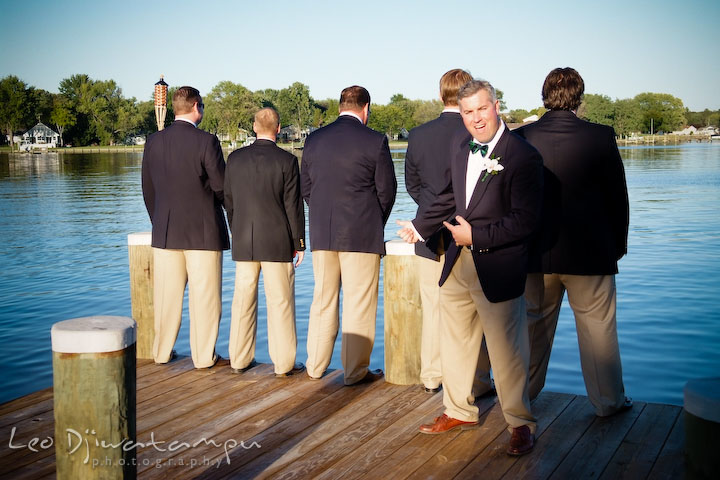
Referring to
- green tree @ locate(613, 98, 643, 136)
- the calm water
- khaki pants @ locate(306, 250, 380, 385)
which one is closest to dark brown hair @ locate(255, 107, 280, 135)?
khaki pants @ locate(306, 250, 380, 385)

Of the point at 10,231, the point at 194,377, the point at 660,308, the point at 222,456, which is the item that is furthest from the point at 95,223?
the point at 222,456

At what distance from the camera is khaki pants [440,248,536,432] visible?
4.09 meters

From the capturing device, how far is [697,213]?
24797 millimetres

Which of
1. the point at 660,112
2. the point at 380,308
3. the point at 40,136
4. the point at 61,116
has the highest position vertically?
the point at 660,112

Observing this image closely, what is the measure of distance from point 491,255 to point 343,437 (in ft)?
4.71

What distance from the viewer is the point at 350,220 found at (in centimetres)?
547

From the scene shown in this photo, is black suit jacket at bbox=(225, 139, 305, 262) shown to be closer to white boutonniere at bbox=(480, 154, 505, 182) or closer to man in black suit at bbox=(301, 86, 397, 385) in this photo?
man in black suit at bbox=(301, 86, 397, 385)

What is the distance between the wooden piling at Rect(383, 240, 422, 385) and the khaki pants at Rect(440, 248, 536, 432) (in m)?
1.07

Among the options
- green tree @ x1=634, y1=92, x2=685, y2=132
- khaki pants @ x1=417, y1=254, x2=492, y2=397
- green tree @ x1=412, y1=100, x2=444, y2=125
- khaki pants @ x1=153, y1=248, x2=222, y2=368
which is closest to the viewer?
khaki pants @ x1=417, y1=254, x2=492, y2=397

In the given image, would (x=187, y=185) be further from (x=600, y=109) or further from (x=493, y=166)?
(x=600, y=109)

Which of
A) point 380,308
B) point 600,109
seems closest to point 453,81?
point 380,308

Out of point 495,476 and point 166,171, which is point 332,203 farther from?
point 495,476

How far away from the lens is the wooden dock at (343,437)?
3943 millimetres

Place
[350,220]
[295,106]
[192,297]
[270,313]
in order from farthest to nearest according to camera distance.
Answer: [295,106], [192,297], [270,313], [350,220]
